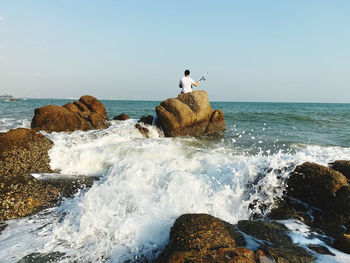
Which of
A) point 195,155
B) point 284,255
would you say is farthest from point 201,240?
point 195,155

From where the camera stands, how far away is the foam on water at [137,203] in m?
2.71

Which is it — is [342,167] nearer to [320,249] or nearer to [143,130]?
[320,249]

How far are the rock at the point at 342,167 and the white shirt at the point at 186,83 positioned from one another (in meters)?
8.02

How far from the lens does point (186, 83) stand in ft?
36.8

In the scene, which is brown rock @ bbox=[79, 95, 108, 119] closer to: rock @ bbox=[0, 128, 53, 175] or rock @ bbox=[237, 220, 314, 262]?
rock @ bbox=[0, 128, 53, 175]

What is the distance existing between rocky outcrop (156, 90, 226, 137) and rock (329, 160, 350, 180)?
6776mm

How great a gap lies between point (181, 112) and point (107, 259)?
812 cm

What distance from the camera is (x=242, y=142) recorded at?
9.62 m

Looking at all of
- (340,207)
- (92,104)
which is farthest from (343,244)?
(92,104)

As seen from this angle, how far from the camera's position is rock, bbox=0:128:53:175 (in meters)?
5.23

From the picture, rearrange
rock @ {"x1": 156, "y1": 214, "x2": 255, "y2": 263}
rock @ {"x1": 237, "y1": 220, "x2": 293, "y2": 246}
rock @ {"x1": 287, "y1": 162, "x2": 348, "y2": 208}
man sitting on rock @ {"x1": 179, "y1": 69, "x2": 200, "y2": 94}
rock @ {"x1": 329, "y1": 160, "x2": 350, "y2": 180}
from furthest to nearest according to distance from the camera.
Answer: man sitting on rock @ {"x1": 179, "y1": 69, "x2": 200, "y2": 94}
rock @ {"x1": 329, "y1": 160, "x2": 350, "y2": 180}
rock @ {"x1": 287, "y1": 162, "x2": 348, "y2": 208}
rock @ {"x1": 237, "y1": 220, "x2": 293, "y2": 246}
rock @ {"x1": 156, "y1": 214, "x2": 255, "y2": 263}

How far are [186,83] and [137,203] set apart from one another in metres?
8.46

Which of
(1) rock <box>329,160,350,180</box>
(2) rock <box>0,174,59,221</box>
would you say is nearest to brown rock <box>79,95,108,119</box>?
(2) rock <box>0,174,59,221</box>

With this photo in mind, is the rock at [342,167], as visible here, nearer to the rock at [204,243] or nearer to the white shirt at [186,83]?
the rock at [204,243]
